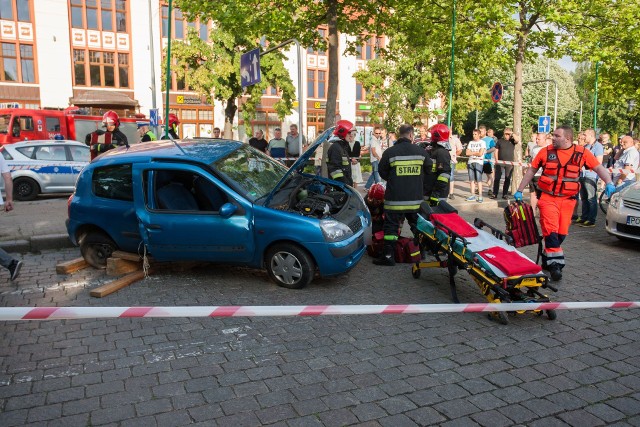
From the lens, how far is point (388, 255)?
7.09 metres

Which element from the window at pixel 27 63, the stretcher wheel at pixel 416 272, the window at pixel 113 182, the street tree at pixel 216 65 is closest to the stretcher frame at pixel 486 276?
the stretcher wheel at pixel 416 272

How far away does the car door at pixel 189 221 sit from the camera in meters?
6.07

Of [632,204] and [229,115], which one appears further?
[229,115]

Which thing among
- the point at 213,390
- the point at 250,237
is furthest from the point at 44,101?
the point at 213,390

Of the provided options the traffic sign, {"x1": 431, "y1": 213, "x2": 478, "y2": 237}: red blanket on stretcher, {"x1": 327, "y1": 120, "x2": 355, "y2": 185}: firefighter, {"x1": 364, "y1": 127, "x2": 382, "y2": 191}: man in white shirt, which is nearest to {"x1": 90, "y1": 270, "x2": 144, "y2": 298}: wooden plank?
{"x1": 327, "y1": 120, "x2": 355, "y2": 185}: firefighter

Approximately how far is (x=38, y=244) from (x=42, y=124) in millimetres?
14636

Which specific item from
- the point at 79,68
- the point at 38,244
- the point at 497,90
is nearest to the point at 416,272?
the point at 38,244

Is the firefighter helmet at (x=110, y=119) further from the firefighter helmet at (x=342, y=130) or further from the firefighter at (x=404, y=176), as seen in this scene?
the firefighter at (x=404, y=176)

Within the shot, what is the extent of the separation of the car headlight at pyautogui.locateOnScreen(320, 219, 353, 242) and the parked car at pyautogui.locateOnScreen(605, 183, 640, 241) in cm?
469

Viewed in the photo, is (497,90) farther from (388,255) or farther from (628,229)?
(388,255)

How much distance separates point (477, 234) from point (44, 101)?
35759 mm

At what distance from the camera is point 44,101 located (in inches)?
1358

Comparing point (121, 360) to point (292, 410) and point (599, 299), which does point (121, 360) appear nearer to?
point (292, 410)

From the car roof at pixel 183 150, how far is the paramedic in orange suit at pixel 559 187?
402 centimetres
